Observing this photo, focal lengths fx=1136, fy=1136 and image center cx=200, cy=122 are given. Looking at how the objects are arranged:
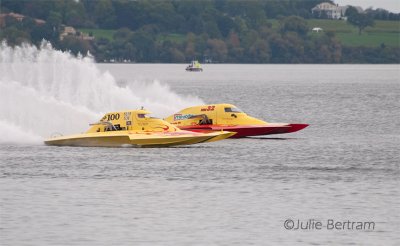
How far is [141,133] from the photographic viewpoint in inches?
2121

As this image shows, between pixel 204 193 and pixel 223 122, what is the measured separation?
20717mm

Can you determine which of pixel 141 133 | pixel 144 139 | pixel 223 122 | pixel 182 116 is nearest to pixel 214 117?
pixel 223 122

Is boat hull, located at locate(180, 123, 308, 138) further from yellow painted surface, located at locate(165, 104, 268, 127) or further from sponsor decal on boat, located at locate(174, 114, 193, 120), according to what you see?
sponsor decal on boat, located at locate(174, 114, 193, 120)

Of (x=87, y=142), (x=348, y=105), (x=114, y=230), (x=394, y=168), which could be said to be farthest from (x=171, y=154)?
(x=348, y=105)

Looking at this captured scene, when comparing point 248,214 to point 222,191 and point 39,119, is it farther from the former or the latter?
point 39,119

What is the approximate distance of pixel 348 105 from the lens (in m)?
112

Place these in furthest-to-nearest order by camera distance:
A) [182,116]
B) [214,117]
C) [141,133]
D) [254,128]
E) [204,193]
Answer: [182,116] → [254,128] → [214,117] → [141,133] → [204,193]

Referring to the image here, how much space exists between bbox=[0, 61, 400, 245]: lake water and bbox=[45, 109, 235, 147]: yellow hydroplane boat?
2.03 ft

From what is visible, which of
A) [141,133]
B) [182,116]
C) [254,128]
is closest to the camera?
[141,133]

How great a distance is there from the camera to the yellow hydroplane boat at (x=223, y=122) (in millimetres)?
60656

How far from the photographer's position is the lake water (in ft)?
110

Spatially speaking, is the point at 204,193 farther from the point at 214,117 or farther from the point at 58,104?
the point at 58,104

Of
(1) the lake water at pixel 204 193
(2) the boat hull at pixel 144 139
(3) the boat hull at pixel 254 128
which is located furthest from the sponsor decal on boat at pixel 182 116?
(2) the boat hull at pixel 144 139

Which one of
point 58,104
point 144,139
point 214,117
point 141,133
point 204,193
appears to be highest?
point 58,104
